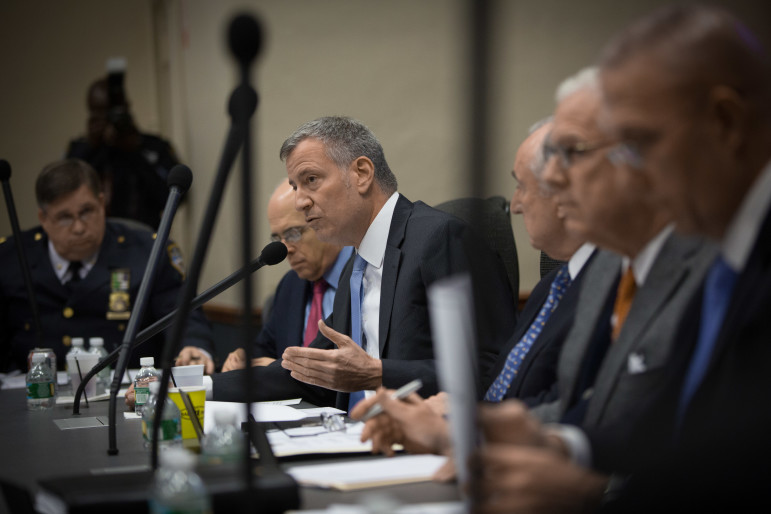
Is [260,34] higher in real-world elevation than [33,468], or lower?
higher

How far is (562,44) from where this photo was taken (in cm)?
379

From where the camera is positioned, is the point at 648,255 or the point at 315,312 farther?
the point at 315,312

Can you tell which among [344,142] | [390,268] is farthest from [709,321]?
[344,142]

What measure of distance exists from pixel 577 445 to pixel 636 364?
18 centimetres

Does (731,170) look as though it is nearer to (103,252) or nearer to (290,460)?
(290,460)

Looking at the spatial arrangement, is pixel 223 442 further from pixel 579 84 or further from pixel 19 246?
pixel 19 246

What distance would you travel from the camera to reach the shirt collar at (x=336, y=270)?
313 cm

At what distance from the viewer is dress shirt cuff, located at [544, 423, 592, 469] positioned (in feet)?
3.86

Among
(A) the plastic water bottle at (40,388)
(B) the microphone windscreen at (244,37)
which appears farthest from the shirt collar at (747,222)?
(A) the plastic water bottle at (40,388)

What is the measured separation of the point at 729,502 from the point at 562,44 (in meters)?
3.09

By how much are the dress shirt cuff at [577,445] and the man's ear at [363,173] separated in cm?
147

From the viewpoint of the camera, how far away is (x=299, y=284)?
320 cm

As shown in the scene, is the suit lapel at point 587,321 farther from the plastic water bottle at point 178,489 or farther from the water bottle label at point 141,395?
the water bottle label at point 141,395

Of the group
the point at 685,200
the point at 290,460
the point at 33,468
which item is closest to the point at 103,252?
the point at 33,468
